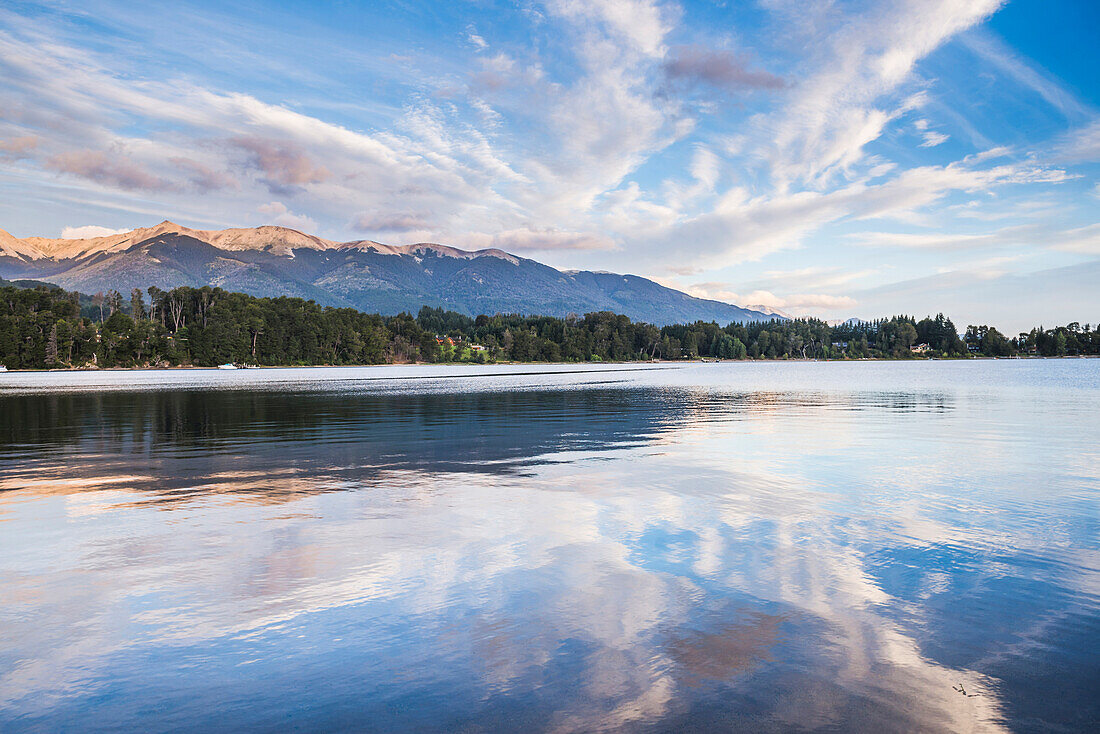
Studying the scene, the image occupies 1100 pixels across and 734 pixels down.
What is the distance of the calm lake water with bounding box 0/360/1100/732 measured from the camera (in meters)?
6.88

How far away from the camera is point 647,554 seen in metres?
12.4

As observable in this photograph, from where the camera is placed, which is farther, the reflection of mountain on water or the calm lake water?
the reflection of mountain on water

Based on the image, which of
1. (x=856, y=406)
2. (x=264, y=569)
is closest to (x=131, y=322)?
(x=856, y=406)

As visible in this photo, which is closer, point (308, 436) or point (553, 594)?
point (553, 594)

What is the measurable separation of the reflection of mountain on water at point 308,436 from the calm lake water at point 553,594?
389 millimetres

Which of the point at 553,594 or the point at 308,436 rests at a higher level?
the point at 553,594

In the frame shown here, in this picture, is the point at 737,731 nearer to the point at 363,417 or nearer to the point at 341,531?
the point at 341,531

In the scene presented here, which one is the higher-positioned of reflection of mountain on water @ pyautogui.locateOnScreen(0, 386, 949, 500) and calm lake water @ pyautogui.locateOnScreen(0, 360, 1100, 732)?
calm lake water @ pyautogui.locateOnScreen(0, 360, 1100, 732)

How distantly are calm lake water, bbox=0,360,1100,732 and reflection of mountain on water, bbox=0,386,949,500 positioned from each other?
0.39 metres

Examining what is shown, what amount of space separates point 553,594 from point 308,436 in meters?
25.2

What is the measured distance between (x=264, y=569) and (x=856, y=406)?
48752 mm

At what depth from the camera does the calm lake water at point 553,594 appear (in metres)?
6.88

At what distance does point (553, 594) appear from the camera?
10141 millimetres

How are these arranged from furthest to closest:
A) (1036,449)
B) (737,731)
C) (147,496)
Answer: (1036,449) → (147,496) → (737,731)
